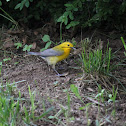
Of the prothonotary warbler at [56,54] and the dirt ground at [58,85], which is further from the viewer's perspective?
the prothonotary warbler at [56,54]

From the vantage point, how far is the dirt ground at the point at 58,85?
9.93 ft

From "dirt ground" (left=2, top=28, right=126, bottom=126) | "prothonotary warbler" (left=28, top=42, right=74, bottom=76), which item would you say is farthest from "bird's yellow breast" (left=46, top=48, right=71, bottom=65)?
"dirt ground" (left=2, top=28, right=126, bottom=126)

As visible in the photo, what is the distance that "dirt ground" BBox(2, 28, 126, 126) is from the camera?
119 inches

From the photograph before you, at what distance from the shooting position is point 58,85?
3910 mm

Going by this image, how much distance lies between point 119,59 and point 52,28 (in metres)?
2.16

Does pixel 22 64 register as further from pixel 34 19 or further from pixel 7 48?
pixel 34 19

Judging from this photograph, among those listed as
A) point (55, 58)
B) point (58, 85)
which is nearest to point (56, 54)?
Result: point (55, 58)

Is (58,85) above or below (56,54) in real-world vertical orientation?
below

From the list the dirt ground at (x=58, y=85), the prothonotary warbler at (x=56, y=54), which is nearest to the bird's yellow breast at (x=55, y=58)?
the prothonotary warbler at (x=56, y=54)

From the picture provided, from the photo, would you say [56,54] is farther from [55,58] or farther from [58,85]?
[58,85]

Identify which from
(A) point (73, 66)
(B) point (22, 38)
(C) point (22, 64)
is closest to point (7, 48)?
(B) point (22, 38)

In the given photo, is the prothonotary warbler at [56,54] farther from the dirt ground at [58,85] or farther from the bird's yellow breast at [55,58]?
the dirt ground at [58,85]

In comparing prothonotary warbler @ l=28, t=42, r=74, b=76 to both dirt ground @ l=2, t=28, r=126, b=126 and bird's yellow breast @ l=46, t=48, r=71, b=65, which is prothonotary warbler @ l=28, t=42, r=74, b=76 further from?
dirt ground @ l=2, t=28, r=126, b=126

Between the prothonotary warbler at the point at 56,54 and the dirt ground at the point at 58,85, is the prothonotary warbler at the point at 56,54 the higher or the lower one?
the higher one
